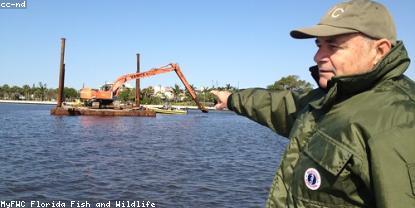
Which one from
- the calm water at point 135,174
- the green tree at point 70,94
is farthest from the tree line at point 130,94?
the calm water at point 135,174

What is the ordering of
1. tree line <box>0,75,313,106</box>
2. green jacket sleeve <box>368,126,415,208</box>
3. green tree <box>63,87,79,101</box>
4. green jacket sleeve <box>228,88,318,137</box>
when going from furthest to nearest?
green tree <box>63,87,79,101</box> < tree line <box>0,75,313,106</box> < green jacket sleeve <box>228,88,318,137</box> < green jacket sleeve <box>368,126,415,208</box>

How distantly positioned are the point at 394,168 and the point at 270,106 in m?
1.19

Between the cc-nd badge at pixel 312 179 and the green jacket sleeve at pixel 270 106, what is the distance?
0.79 m

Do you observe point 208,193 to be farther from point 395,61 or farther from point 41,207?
point 395,61

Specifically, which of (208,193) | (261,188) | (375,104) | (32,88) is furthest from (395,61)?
(32,88)

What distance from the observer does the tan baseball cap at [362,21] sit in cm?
176

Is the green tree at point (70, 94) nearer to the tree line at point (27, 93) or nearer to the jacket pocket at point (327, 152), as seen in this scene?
the tree line at point (27, 93)

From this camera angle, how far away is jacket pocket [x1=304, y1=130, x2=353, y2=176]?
163cm

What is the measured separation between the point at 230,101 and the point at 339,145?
121cm

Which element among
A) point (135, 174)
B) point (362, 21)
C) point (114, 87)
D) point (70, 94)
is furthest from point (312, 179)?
point (70, 94)

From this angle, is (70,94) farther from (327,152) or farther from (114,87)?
(327,152)

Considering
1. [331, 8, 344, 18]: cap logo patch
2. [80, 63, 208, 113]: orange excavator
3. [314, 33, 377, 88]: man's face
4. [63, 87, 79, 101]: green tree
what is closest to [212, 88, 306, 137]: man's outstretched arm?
[314, 33, 377, 88]: man's face

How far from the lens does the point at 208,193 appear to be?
10844 mm

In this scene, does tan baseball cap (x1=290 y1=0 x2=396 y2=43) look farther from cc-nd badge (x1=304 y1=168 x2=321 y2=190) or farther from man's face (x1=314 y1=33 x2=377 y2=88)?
cc-nd badge (x1=304 y1=168 x2=321 y2=190)
